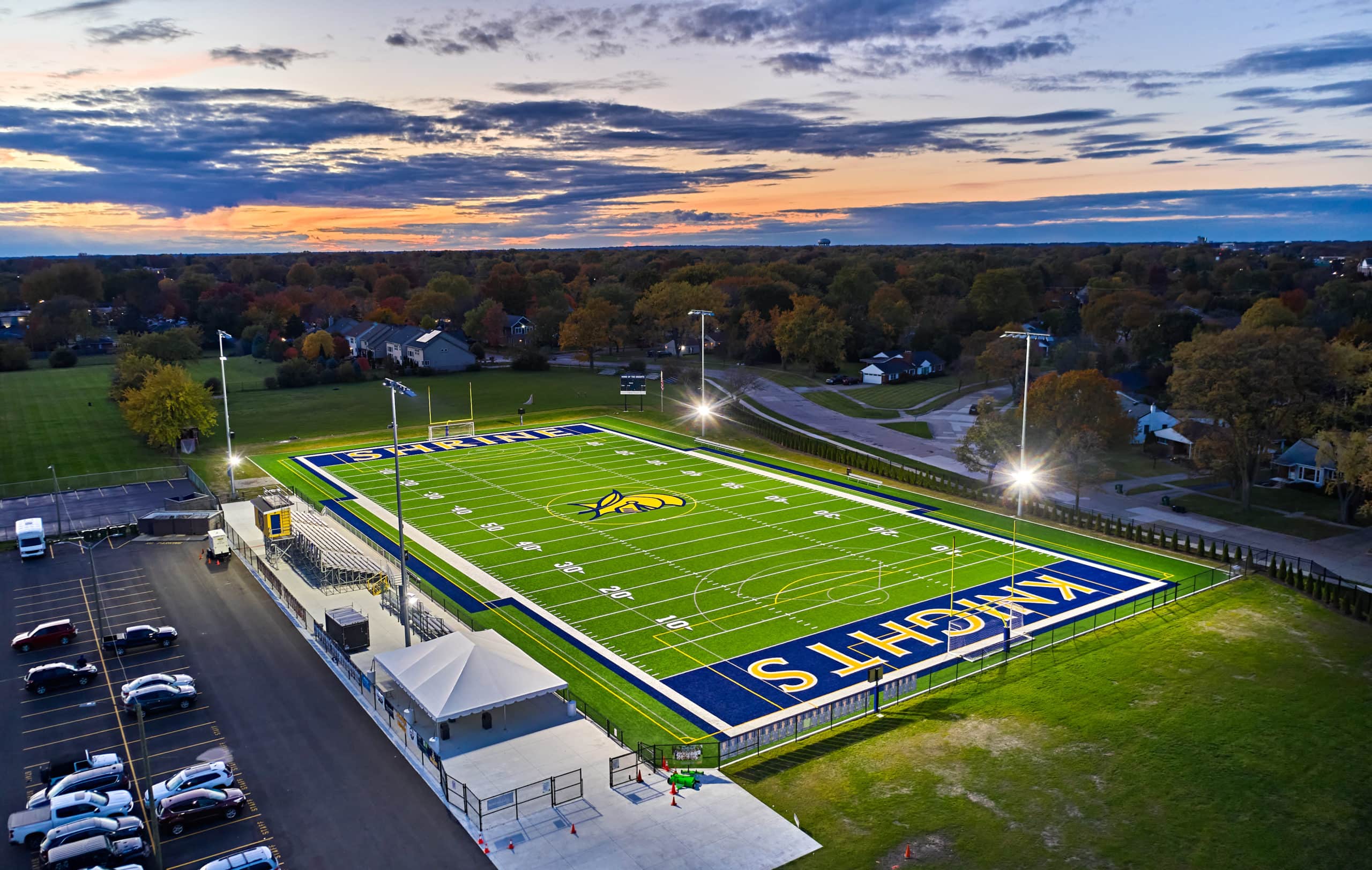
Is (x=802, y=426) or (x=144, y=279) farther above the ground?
(x=144, y=279)

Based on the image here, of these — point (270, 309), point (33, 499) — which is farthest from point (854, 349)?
point (33, 499)

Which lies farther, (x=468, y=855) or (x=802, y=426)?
(x=802, y=426)

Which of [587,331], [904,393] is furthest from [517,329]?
[904,393]

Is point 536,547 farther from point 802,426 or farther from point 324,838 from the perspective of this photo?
point 802,426

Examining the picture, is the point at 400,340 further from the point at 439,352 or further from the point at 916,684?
the point at 916,684

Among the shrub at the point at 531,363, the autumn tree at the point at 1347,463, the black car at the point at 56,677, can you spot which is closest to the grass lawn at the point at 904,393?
the shrub at the point at 531,363

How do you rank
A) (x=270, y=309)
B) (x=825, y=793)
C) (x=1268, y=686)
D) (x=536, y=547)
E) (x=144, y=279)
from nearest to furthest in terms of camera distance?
(x=825, y=793)
(x=1268, y=686)
(x=536, y=547)
(x=270, y=309)
(x=144, y=279)

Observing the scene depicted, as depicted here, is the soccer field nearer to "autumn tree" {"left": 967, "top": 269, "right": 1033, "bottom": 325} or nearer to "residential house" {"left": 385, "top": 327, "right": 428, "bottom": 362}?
"residential house" {"left": 385, "top": 327, "right": 428, "bottom": 362}
